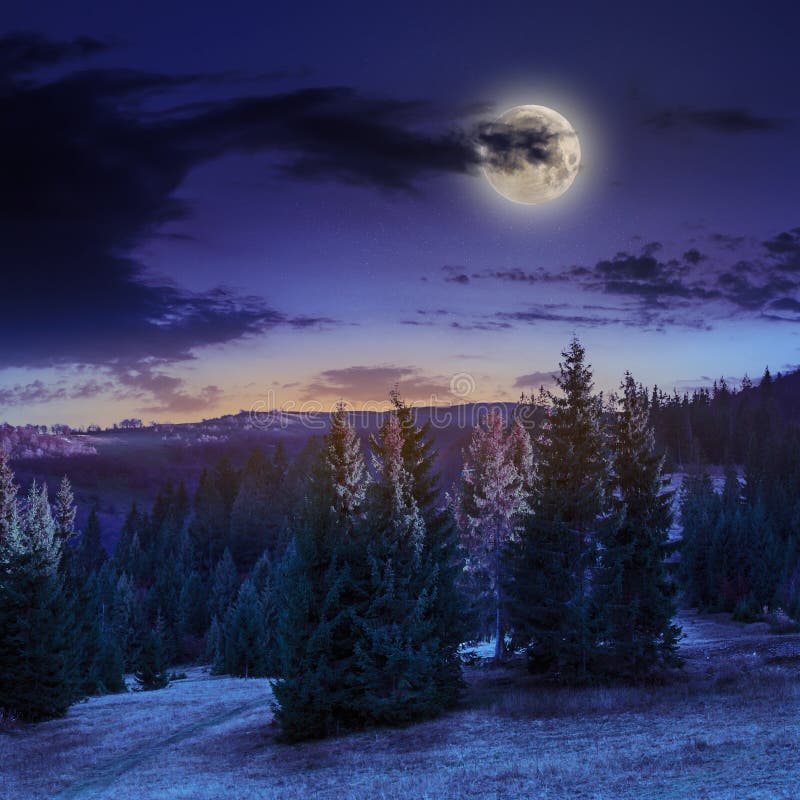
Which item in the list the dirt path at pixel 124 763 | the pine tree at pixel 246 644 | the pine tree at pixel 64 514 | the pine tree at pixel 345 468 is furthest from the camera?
the pine tree at pixel 246 644

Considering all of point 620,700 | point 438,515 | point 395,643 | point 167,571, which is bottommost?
point 167,571

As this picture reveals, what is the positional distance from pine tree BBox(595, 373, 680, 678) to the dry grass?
1.68 meters

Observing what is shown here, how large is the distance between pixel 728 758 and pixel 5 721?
3301 cm

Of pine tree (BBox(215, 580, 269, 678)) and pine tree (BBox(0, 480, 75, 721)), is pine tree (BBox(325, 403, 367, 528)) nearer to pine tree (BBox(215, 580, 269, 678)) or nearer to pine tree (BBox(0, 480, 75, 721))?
pine tree (BBox(0, 480, 75, 721))

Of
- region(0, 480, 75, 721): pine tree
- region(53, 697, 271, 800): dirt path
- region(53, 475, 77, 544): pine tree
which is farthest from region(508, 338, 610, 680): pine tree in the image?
region(53, 475, 77, 544): pine tree

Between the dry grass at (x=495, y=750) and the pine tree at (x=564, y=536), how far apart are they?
194cm

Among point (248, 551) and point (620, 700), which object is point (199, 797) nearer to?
point (620, 700)

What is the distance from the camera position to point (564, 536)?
97.7 feet

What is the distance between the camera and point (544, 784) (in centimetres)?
1738

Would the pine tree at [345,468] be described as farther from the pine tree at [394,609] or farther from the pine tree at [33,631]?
the pine tree at [33,631]

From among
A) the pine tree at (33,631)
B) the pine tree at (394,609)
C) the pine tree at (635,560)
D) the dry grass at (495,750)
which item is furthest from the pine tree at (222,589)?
the pine tree at (635,560)

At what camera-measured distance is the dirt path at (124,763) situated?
74.6 ft

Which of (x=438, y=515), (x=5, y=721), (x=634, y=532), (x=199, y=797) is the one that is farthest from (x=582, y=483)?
(x=5, y=721)

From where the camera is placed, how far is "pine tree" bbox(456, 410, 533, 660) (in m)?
39.9
